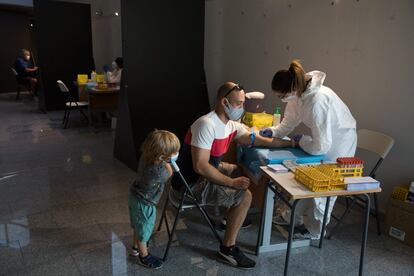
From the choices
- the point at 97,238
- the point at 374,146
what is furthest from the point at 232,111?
the point at 97,238

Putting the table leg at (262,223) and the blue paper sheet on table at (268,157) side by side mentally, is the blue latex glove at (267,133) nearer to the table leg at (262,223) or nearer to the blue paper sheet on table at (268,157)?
the blue paper sheet on table at (268,157)

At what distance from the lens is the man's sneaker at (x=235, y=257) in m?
2.19

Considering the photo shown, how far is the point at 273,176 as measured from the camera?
1929 millimetres

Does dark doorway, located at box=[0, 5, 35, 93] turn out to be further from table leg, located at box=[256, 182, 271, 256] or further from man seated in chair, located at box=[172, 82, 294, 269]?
table leg, located at box=[256, 182, 271, 256]

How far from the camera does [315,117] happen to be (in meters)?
2.20

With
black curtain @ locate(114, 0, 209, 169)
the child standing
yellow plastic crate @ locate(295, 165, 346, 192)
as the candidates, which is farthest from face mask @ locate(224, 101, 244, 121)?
black curtain @ locate(114, 0, 209, 169)

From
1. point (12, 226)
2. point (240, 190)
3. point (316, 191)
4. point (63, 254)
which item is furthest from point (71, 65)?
point (316, 191)

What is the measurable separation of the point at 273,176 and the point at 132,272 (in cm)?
106

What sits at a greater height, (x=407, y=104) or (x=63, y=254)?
(x=407, y=104)

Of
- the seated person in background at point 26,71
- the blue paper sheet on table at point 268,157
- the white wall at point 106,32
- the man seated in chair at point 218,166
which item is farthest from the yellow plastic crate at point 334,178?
the seated person in background at point 26,71

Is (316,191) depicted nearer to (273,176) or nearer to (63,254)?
(273,176)

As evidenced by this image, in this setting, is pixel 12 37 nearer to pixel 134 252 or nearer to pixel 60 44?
pixel 60 44

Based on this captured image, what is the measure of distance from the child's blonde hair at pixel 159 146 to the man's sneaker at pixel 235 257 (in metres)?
0.79

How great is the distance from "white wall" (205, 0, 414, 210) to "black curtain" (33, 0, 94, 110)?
4.27 meters
